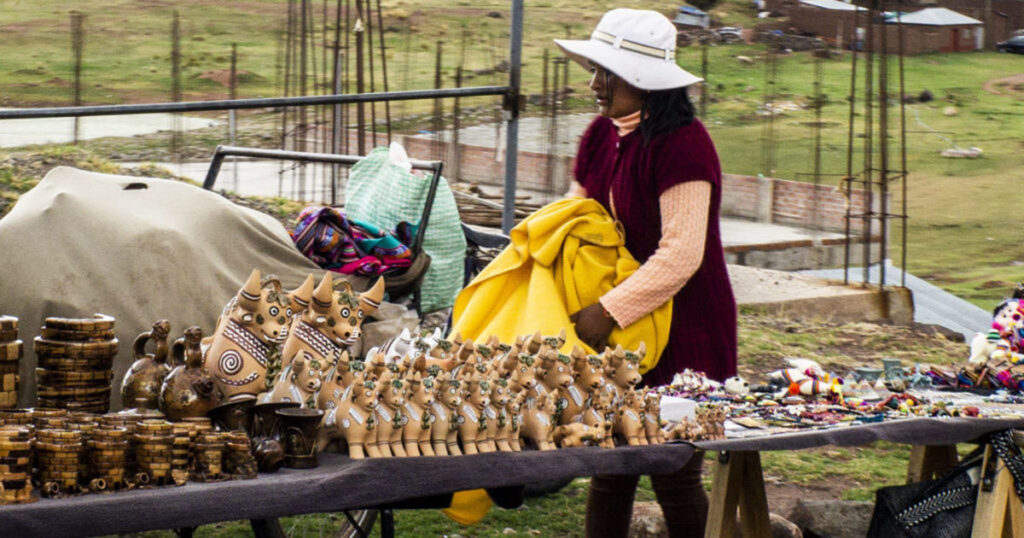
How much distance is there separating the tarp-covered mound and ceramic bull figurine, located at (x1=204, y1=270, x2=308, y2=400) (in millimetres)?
1033

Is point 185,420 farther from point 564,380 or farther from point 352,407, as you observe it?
point 564,380

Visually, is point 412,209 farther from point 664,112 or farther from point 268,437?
point 268,437

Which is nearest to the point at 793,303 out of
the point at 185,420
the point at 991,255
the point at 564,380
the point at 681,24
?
the point at 991,255

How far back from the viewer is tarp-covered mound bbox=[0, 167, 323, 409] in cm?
317

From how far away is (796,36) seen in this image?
21.9 m

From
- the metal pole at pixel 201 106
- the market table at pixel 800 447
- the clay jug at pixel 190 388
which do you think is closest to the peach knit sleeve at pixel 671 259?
the market table at pixel 800 447

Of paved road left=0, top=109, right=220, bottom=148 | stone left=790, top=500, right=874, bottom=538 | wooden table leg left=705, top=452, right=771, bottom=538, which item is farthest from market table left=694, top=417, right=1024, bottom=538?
paved road left=0, top=109, right=220, bottom=148

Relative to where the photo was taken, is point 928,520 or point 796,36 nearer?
point 928,520

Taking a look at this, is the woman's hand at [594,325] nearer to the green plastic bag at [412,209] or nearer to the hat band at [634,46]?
the hat band at [634,46]

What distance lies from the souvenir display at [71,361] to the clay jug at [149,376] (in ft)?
0.26

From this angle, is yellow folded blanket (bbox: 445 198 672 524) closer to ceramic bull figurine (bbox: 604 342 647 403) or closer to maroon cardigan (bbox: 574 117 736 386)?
maroon cardigan (bbox: 574 117 736 386)

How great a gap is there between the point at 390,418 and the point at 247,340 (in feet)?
1.05

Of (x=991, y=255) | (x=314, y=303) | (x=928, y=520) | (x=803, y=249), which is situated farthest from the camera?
(x=991, y=255)

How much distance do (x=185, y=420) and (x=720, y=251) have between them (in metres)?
1.33
